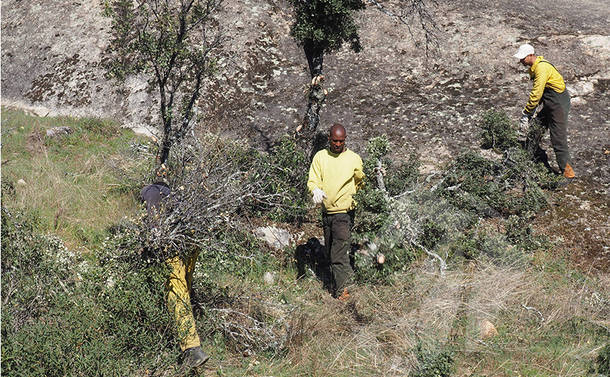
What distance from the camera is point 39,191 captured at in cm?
833

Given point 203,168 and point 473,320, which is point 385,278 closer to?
point 473,320

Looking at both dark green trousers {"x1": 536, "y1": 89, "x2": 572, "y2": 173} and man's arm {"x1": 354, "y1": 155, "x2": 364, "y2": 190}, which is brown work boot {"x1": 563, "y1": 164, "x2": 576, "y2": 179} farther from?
man's arm {"x1": 354, "y1": 155, "x2": 364, "y2": 190}

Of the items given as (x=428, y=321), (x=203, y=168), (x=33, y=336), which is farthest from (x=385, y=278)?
(x=33, y=336)

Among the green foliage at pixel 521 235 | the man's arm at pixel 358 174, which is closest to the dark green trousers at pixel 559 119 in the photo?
the green foliage at pixel 521 235

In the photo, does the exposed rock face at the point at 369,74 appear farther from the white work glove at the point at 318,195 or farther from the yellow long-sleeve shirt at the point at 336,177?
the white work glove at the point at 318,195

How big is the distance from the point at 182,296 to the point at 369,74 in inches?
339

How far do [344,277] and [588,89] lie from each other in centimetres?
760

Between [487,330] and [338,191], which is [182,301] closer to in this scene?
[338,191]

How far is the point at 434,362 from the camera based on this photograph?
494cm

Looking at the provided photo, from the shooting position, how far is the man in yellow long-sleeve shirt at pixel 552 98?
8.38 m

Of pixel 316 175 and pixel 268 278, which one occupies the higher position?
pixel 316 175

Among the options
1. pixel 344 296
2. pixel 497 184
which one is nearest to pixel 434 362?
pixel 344 296

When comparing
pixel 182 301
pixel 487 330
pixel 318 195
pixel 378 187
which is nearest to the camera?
pixel 182 301

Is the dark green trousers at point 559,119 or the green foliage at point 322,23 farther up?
the green foliage at point 322,23
